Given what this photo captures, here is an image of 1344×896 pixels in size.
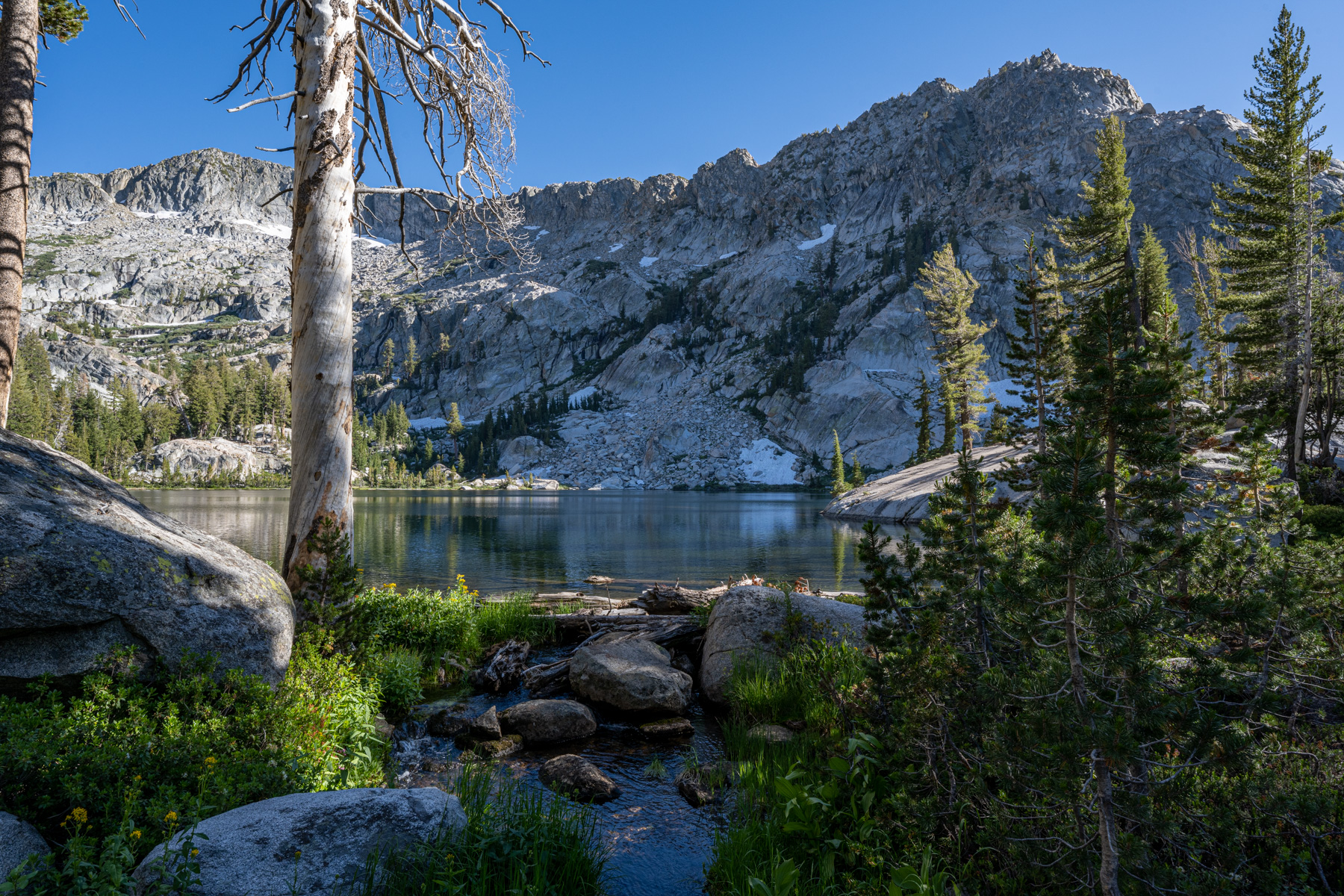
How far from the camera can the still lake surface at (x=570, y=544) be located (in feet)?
87.5

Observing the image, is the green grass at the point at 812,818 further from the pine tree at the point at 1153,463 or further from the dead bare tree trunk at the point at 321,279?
the dead bare tree trunk at the point at 321,279

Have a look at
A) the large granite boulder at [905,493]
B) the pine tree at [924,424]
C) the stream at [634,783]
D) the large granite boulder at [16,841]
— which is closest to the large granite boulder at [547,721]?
the stream at [634,783]

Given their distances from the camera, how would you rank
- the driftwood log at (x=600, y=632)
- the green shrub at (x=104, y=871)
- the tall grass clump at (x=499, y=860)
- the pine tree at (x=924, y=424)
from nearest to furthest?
the green shrub at (x=104, y=871), the tall grass clump at (x=499, y=860), the driftwood log at (x=600, y=632), the pine tree at (x=924, y=424)

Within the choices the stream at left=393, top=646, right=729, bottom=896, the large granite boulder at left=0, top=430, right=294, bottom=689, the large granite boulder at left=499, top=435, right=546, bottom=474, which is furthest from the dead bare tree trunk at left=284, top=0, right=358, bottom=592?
the large granite boulder at left=499, top=435, right=546, bottom=474

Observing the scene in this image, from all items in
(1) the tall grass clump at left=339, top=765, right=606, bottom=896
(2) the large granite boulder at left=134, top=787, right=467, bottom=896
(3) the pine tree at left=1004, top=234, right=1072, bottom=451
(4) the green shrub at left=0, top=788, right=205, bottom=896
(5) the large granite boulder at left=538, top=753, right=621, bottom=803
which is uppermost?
(3) the pine tree at left=1004, top=234, right=1072, bottom=451

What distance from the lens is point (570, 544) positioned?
4009 centimetres

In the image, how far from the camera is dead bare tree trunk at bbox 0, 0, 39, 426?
23.4 ft

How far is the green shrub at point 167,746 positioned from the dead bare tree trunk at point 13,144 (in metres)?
5.46

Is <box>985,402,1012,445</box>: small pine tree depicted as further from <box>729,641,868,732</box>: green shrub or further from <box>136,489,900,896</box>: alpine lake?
<box>729,641,868,732</box>: green shrub

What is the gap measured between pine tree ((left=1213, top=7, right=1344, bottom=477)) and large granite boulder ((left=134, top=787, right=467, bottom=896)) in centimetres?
3763

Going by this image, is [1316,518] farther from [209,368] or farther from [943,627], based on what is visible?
[209,368]

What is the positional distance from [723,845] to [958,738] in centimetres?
199

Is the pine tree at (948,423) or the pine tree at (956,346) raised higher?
the pine tree at (956,346)

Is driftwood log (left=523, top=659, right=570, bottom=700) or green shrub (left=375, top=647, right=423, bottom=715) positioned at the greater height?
green shrub (left=375, top=647, right=423, bottom=715)
